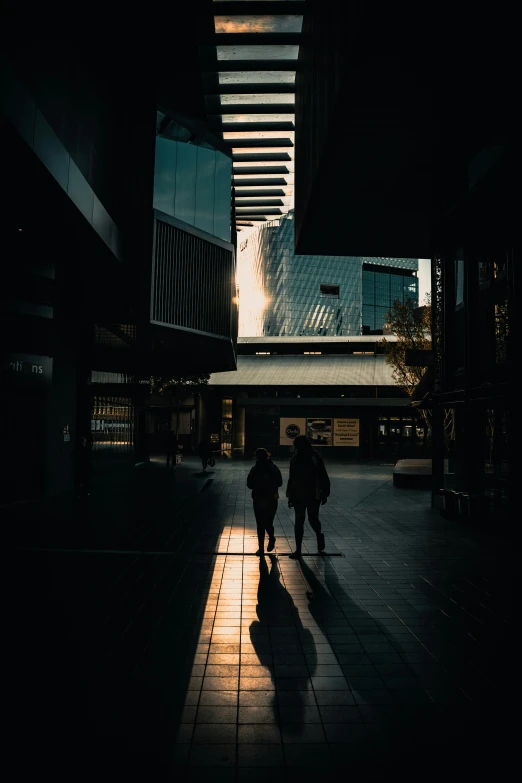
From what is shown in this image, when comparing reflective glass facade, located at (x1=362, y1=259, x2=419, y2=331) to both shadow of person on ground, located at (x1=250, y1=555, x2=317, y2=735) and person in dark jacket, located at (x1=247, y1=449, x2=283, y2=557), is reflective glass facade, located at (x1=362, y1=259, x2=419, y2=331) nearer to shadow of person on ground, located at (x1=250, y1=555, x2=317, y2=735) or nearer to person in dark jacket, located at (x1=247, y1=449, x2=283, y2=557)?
person in dark jacket, located at (x1=247, y1=449, x2=283, y2=557)

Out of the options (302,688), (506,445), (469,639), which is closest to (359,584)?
(469,639)

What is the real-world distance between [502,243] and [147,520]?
939 cm

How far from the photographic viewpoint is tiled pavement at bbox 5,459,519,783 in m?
3.21

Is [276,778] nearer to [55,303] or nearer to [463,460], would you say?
[463,460]

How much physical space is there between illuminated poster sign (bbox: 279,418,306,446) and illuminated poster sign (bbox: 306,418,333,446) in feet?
1.57

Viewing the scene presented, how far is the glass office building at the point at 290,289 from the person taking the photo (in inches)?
4633

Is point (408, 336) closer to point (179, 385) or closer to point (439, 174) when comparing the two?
point (439, 174)

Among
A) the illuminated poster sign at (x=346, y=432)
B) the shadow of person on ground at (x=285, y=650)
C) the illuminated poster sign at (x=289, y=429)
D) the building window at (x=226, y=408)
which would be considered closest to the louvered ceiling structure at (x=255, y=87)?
the shadow of person on ground at (x=285, y=650)

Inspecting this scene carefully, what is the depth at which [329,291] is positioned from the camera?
122562 millimetres

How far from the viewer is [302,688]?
407 cm

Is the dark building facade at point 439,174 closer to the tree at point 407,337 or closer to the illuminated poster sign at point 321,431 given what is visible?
the tree at point 407,337

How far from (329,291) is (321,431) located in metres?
89.7

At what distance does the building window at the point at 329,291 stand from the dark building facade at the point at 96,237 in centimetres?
10036

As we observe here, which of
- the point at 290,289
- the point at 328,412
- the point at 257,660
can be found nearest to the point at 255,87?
the point at 257,660
